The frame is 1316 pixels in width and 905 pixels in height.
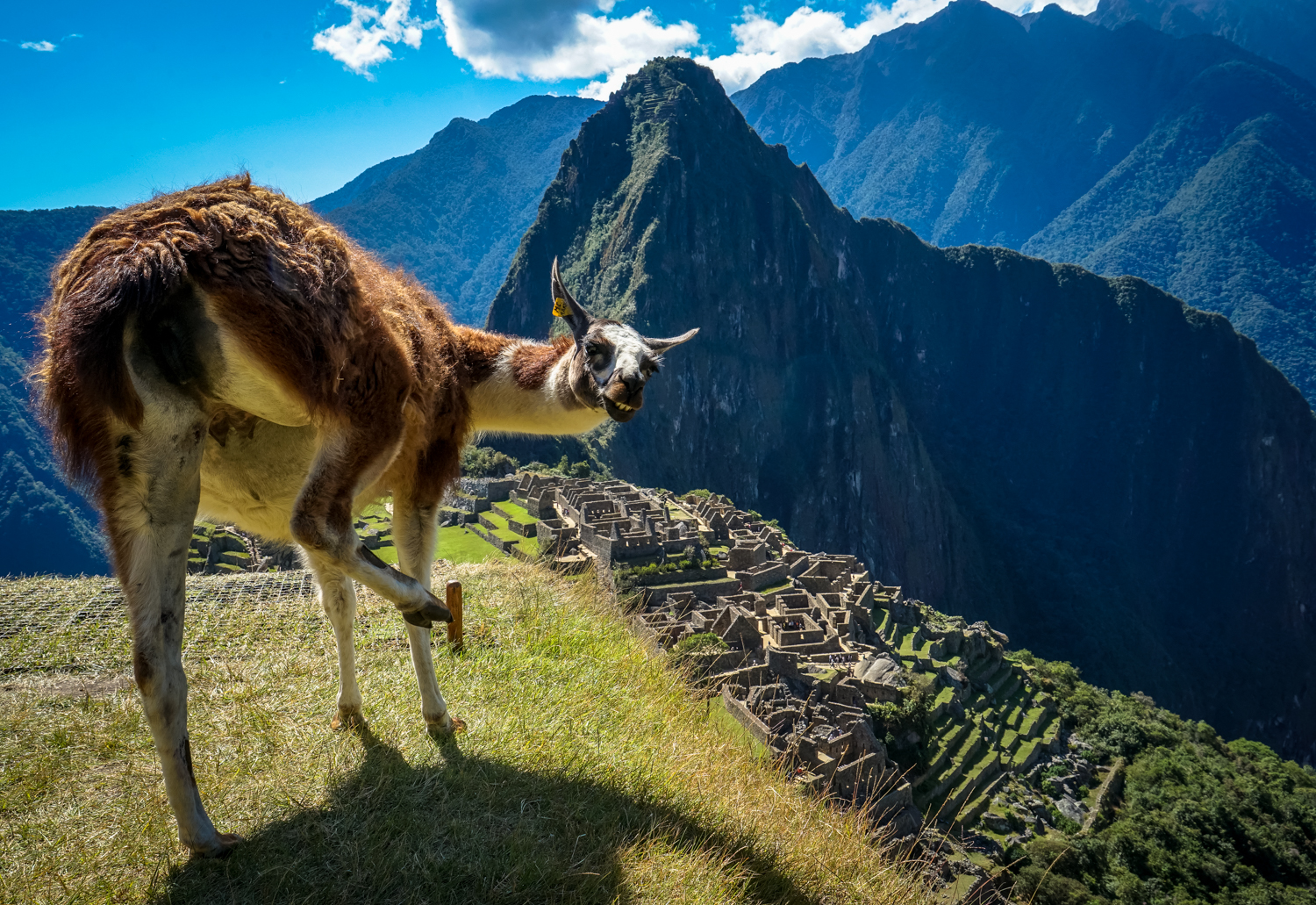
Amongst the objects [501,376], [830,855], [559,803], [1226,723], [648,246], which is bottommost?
[1226,723]

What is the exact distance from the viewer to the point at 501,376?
350cm

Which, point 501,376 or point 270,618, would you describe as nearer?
point 501,376

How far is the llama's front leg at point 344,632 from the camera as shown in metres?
3.01

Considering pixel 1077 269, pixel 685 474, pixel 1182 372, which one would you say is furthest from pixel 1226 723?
pixel 1077 269

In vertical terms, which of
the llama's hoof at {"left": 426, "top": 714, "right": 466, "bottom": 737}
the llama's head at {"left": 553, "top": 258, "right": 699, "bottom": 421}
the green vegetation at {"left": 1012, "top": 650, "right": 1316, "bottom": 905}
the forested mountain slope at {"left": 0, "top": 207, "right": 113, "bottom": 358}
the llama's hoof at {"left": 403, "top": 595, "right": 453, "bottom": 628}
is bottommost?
the green vegetation at {"left": 1012, "top": 650, "right": 1316, "bottom": 905}

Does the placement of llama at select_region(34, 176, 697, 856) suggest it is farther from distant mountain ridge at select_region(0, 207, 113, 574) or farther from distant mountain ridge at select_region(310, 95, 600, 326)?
distant mountain ridge at select_region(310, 95, 600, 326)

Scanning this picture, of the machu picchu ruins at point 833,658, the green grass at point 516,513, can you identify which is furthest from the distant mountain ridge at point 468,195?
the machu picchu ruins at point 833,658

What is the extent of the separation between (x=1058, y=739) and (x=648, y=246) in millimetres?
78521

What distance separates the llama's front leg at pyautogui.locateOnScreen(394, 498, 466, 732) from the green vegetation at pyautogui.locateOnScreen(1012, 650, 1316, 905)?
56.2 ft

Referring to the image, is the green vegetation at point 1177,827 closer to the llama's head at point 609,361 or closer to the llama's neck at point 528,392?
the llama's neck at point 528,392

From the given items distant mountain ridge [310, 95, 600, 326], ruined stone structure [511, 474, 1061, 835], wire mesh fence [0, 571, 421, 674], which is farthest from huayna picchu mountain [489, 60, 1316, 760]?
wire mesh fence [0, 571, 421, 674]

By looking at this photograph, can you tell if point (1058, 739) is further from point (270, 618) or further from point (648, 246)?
point (648, 246)

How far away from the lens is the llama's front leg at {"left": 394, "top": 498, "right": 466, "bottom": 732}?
118 inches

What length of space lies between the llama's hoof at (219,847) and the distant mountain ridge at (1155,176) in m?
159
